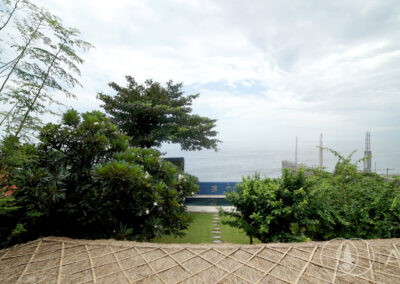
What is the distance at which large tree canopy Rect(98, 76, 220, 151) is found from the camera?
284 inches

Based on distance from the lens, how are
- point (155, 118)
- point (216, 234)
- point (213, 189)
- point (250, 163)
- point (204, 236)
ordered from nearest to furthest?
point (204, 236), point (216, 234), point (155, 118), point (213, 189), point (250, 163)

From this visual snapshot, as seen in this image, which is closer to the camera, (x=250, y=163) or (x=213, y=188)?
(x=213, y=188)

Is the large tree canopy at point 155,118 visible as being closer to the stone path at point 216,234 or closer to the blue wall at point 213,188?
the blue wall at point 213,188

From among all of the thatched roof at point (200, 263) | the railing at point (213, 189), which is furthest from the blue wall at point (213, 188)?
the thatched roof at point (200, 263)

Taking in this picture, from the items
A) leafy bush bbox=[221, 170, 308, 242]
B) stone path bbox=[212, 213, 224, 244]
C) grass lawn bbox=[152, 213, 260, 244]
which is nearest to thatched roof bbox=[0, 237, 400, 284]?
leafy bush bbox=[221, 170, 308, 242]

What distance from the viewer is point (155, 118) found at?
7645 mm

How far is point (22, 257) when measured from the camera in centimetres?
193

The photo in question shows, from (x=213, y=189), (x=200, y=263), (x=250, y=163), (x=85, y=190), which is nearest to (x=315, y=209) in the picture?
(x=200, y=263)

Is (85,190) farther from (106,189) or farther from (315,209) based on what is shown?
(315,209)

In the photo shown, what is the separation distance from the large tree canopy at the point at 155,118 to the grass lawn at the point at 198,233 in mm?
2670

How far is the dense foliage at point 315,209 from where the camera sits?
9.62ft

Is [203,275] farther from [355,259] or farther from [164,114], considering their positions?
[164,114]

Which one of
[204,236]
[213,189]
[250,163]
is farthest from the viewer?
[250,163]

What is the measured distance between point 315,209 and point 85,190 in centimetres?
301
